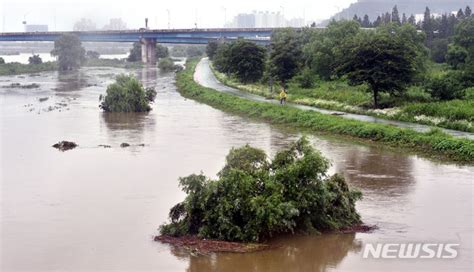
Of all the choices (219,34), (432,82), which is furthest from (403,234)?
(219,34)

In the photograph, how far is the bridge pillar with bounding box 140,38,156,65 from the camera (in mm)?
118625

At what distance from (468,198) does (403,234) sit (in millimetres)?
4435

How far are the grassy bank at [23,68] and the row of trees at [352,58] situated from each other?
41897mm

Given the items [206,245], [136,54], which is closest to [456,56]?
[206,245]

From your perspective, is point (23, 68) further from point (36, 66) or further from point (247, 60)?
point (247, 60)

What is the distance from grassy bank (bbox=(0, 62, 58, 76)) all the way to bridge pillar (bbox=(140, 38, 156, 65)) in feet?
59.5

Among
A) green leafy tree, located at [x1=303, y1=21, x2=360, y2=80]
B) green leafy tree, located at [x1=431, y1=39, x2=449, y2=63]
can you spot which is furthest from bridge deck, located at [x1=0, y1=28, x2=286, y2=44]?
green leafy tree, located at [x1=303, y1=21, x2=360, y2=80]

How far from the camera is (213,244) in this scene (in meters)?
15.0

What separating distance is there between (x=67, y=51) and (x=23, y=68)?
262 inches

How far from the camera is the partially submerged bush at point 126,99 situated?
141ft

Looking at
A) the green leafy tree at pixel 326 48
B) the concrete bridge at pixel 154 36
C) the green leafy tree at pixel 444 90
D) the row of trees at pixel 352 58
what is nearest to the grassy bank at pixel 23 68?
the concrete bridge at pixel 154 36

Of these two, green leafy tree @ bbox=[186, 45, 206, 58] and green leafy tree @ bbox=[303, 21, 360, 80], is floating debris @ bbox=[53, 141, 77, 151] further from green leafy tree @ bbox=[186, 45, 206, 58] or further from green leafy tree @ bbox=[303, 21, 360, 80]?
green leafy tree @ bbox=[186, 45, 206, 58]

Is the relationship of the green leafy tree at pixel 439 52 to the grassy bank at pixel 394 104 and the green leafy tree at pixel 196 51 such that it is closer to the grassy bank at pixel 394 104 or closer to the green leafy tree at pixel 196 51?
the grassy bank at pixel 394 104

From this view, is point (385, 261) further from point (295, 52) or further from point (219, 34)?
point (219, 34)
